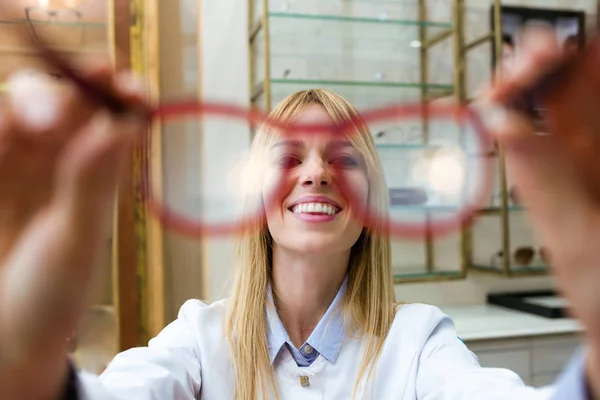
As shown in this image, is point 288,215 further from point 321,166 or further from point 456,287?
point 456,287

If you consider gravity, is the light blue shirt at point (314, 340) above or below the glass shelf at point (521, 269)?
above

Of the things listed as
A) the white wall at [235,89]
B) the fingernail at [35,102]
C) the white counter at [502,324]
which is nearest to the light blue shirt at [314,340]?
the white wall at [235,89]

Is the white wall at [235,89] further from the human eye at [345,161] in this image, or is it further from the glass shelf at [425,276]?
the human eye at [345,161]

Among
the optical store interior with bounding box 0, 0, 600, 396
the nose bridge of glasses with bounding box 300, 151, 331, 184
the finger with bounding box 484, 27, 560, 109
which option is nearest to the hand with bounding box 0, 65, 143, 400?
the finger with bounding box 484, 27, 560, 109

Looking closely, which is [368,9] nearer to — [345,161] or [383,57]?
[383,57]

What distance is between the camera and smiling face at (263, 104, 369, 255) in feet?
1.59

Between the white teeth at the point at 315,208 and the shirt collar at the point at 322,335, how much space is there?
0.12 meters

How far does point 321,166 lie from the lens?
48 centimetres

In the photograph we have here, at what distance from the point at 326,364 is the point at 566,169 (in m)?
0.39

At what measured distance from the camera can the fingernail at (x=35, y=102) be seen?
216 millimetres

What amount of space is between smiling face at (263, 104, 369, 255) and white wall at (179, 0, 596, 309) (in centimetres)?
→ 26

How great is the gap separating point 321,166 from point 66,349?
0.29 m

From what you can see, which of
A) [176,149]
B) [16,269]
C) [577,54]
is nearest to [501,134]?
[577,54]

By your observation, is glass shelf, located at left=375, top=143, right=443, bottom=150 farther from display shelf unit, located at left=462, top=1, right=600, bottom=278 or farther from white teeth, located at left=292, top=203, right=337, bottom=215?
white teeth, located at left=292, top=203, right=337, bottom=215
